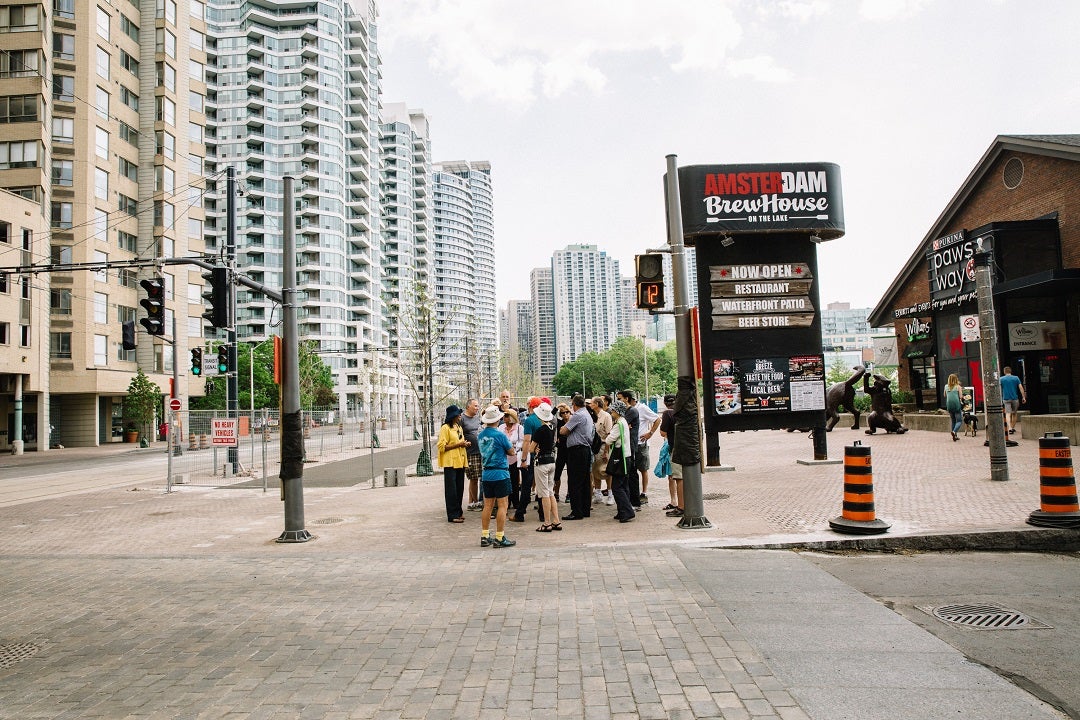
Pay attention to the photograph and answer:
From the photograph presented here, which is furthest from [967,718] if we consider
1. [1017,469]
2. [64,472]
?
[64,472]

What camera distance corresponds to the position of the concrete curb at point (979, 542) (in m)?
7.72

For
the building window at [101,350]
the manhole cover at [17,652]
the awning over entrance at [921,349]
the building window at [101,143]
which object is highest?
the building window at [101,143]

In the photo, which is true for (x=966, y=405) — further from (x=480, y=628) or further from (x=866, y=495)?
(x=480, y=628)

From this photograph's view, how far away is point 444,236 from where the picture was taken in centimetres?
17150

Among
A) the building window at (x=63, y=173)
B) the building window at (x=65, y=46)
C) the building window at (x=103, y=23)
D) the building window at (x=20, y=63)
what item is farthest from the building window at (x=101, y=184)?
the building window at (x=103, y=23)

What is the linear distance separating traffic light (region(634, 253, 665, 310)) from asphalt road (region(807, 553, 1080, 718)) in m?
3.81

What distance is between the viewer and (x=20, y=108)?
133 ft

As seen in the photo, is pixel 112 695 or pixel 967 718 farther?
pixel 112 695

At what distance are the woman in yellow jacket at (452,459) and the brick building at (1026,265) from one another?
1831 cm

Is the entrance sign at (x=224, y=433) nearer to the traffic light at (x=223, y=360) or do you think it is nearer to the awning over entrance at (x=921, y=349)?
the traffic light at (x=223, y=360)

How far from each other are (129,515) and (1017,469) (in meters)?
16.7

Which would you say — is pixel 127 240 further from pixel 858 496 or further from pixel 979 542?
pixel 979 542

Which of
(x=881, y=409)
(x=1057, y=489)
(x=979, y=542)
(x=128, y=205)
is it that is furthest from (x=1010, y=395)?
(x=128, y=205)

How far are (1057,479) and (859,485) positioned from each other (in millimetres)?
2210
